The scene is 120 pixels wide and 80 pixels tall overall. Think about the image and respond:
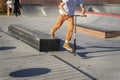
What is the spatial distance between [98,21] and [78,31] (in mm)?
1560

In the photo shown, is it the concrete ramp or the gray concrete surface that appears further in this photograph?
the concrete ramp

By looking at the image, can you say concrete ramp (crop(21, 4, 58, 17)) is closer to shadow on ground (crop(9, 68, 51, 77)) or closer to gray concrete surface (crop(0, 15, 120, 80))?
gray concrete surface (crop(0, 15, 120, 80))

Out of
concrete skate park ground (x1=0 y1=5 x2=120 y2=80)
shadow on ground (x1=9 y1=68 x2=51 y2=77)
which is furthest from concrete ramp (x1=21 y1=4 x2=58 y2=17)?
shadow on ground (x1=9 y1=68 x2=51 y2=77)

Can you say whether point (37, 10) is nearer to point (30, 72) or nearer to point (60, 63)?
point (60, 63)

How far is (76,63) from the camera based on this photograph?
330 inches

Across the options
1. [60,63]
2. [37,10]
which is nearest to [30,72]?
[60,63]

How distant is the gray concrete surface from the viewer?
714 cm

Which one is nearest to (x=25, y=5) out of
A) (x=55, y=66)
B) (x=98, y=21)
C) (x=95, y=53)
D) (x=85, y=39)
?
(x=98, y=21)

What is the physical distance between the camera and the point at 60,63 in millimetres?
8273

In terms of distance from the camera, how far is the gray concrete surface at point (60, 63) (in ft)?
23.4

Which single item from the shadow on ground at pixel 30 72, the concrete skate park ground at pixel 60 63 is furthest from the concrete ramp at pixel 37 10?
the shadow on ground at pixel 30 72

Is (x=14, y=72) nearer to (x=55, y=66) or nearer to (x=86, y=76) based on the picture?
(x=55, y=66)

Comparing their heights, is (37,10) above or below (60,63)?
below

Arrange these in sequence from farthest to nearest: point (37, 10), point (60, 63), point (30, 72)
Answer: point (37, 10), point (60, 63), point (30, 72)
